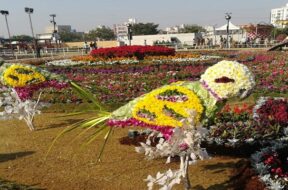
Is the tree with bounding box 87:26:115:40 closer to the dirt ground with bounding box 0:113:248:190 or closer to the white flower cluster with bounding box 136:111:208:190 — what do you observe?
the dirt ground with bounding box 0:113:248:190

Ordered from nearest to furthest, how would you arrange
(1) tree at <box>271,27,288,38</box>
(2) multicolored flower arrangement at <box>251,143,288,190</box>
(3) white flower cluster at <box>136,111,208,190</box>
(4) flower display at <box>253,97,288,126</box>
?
1. (3) white flower cluster at <box>136,111,208,190</box>
2. (2) multicolored flower arrangement at <box>251,143,288,190</box>
3. (4) flower display at <box>253,97,288,126</box>
4. (1) tree at <box>271,27,288,38</box>

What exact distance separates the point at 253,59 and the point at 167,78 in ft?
27.4

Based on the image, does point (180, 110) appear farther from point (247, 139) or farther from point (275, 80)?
point (275, 80)

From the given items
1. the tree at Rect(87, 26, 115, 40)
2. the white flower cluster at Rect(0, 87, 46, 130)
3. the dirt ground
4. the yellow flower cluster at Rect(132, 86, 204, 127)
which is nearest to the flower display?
the dirt ground

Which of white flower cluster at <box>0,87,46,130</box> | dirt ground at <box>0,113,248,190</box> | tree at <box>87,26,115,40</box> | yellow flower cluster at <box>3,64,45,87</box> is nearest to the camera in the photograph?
dirt ground at <box>0,113,248,190</box>

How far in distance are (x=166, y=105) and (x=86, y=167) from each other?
2324 millimetres

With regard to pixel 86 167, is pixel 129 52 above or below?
above

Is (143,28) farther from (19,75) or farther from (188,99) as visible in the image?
(188,99)

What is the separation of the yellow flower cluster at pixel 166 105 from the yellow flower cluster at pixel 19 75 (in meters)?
3.41

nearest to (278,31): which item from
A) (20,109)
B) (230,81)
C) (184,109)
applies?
(20,109)

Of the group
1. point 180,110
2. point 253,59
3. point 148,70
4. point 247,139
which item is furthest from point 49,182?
point 253,59

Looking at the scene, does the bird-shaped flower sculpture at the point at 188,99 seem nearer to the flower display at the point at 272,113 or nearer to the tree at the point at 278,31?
the flower display at the point at 272,113

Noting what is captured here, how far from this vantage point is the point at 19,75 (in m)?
7.28

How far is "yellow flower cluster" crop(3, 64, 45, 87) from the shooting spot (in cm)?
722
